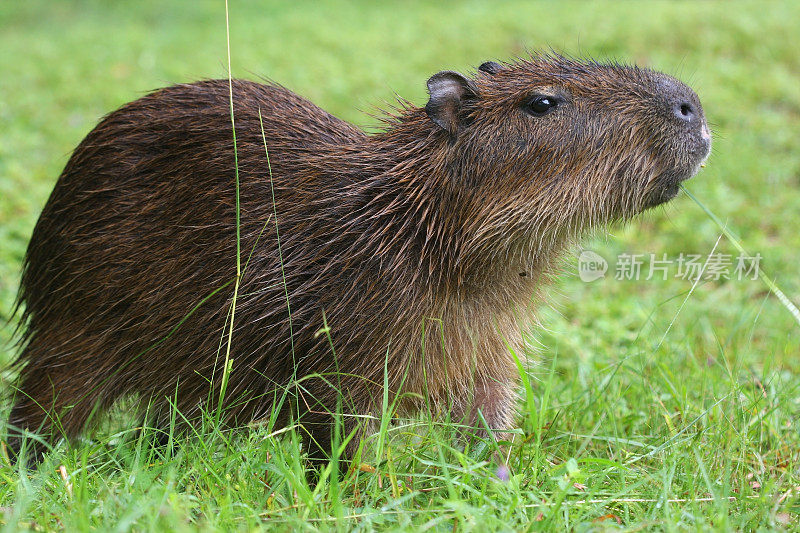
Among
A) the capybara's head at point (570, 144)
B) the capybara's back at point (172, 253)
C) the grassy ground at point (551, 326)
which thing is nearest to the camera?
the grassy ground at point (551, 326)

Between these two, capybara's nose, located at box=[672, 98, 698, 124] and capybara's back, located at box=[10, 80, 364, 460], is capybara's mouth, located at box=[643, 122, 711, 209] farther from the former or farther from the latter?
capybara's back, located at box=[10, 80, 364, 460]

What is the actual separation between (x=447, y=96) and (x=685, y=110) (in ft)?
2.31

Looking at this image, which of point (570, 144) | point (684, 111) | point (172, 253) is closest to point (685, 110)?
point (684, 111)

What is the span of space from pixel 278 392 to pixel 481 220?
861mm

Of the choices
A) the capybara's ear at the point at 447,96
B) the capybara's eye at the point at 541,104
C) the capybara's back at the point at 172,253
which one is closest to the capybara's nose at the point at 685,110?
the capybara's eye at the point at 541,104

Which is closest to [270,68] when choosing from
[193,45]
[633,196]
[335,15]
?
[193,45]

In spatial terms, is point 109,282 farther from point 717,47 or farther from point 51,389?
point 717,47

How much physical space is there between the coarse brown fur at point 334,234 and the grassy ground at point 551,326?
0.66 ft

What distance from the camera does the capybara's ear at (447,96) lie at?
266cm

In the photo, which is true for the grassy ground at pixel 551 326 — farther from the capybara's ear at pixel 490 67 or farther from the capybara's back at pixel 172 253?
the capybara's ear at pixel 490 67

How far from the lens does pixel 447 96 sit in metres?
2.68

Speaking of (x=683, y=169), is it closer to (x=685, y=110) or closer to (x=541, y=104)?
(x=685, y=110)

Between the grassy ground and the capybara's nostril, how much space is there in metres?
0.66

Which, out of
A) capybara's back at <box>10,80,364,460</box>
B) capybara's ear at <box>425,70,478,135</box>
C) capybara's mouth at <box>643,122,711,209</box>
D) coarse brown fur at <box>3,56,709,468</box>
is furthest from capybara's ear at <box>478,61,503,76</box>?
capybara's mouth at <box>643,122,711,209</box>
